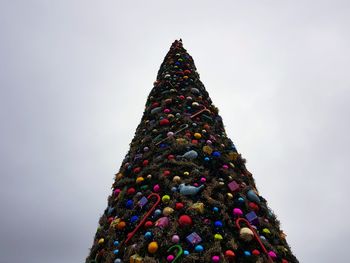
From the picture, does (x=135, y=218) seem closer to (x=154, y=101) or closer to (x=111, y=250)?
(x=111, y=250)

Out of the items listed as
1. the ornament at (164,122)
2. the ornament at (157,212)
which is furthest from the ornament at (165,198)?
the ornament at (164,122)

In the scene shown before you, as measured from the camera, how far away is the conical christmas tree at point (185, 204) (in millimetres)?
2348

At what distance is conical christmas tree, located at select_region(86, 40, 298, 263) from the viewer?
2.35 m

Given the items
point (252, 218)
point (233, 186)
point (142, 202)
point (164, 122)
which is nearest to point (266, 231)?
point (252, 218)

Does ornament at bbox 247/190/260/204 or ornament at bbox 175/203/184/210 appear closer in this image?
ornament at bbox 175/203/184/210

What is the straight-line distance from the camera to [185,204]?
261 cm

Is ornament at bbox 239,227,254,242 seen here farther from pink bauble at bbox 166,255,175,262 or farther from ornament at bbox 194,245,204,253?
pink bauble at bbox 166,255,175,262

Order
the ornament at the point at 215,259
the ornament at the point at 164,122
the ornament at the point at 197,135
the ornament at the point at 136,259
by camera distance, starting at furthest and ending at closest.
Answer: the ornament at the point at 164,122 < the ornament at the point at 197,135 < the ornament at the point at 136,259 < the ornament at the point at 215,259

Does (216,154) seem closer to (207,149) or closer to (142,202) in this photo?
(207,149)

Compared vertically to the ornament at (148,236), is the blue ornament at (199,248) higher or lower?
lower

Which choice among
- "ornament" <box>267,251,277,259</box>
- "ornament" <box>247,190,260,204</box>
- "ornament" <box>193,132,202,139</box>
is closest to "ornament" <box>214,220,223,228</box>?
"ornament" <box>267,251,277,259</box>

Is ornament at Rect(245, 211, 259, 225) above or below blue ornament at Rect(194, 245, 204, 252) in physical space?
above

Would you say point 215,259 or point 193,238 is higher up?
point 193,238

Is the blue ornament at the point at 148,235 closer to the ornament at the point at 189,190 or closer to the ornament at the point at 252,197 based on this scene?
the ornament at the point at 189,190
